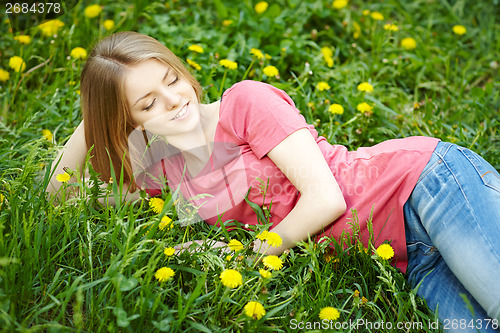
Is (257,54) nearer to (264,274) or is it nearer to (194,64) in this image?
(194,64)

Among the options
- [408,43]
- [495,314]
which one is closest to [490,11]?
[408,43]

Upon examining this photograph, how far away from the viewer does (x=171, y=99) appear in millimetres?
1697

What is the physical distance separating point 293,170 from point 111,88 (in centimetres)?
71

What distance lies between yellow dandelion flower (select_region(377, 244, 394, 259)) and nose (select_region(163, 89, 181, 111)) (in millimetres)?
876

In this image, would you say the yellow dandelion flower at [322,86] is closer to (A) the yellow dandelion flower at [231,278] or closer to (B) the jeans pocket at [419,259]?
(B) the jeans pocket at [419,259]

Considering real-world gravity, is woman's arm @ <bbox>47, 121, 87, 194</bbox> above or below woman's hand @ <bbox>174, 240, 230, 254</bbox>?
above

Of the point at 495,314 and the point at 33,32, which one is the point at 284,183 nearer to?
the point at 495,314

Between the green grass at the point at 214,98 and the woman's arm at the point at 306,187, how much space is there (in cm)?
11

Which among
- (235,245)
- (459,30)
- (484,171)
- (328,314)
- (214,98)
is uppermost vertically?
(459,30)

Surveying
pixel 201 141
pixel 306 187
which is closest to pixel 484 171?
pixel 306 187

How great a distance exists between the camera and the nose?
1.70 m

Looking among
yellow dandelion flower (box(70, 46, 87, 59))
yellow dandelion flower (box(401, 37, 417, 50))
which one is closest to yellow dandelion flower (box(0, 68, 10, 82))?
yellow dandelion flower (box(70, 46, 87, 59))

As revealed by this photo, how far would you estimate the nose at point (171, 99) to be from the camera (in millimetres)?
1695

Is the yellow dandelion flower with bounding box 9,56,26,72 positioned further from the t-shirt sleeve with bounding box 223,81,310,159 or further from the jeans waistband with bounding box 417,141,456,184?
the jeans waistband with bounding box 417,141,456,184
